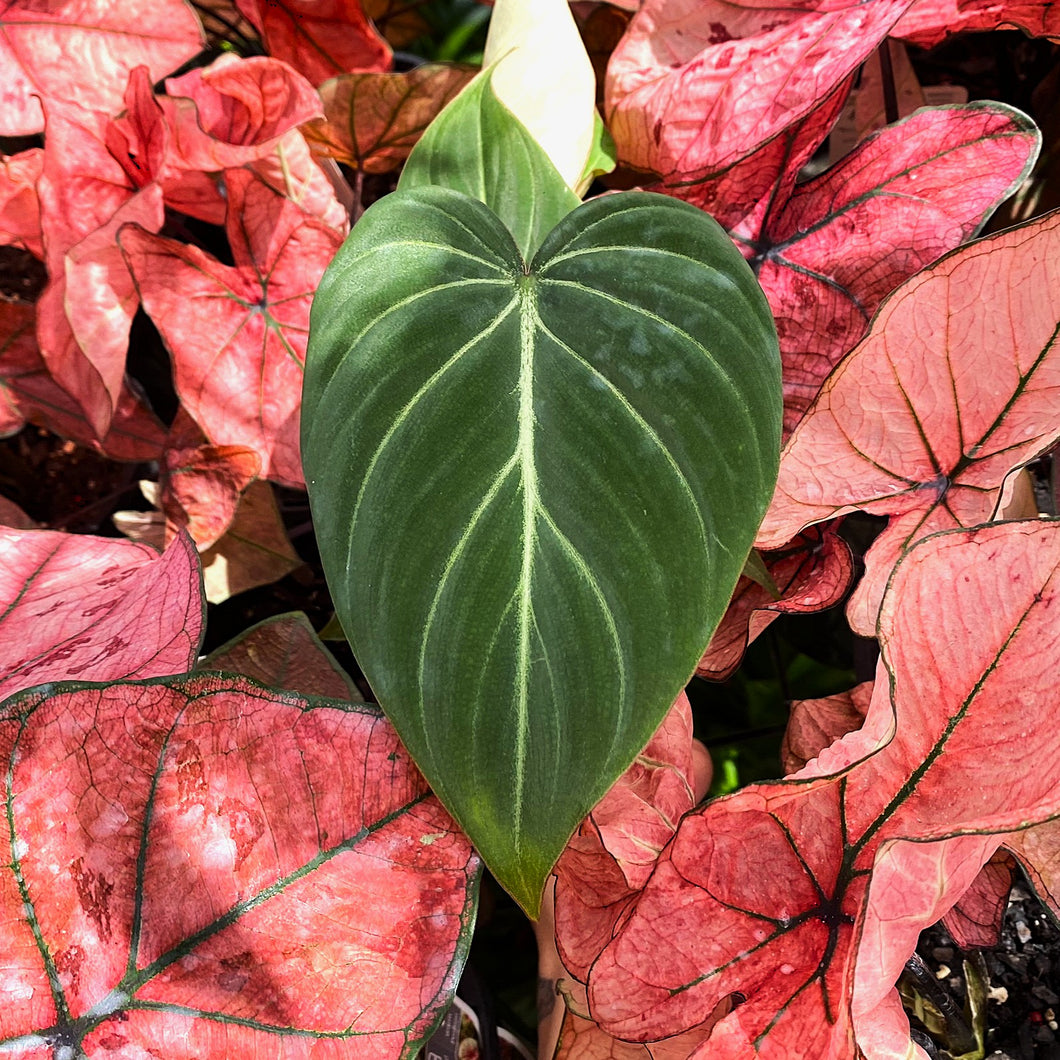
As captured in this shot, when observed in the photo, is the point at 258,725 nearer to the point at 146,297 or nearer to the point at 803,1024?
the point at 803,1024

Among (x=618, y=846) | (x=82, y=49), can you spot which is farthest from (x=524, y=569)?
(x=82, y=49)

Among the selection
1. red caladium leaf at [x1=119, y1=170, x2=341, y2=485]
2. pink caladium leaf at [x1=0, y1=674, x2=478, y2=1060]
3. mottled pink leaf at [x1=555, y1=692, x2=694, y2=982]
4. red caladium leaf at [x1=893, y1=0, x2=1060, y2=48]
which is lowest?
mottled pink leaf at [x1=555, y1=692, x2=694, y2=982]

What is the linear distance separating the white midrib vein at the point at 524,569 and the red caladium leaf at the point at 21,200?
66cm

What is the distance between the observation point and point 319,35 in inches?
41.1

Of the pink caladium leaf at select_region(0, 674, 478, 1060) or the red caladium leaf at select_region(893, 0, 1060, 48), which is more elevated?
the red caladium leaf at select_region(893, 0, 1060, 48)

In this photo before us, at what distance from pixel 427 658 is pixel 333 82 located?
0.70 meters

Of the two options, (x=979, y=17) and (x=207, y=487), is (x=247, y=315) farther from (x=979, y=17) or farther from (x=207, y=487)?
(x=979, y=17)

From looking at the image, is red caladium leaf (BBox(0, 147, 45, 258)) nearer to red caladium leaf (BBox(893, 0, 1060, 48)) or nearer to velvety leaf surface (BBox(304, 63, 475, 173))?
velvety leaf surface (BBox(304, 63, 475, 173))

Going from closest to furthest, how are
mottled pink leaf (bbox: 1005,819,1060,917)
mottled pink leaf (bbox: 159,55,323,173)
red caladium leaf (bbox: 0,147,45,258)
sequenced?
1. mottled pink leaf (bbox: 1005,819,1060,917)
2. mottled pink leaf (bbox: 159,55,323,173)
3. red caladium leaf (bbox: 0,147,45,258)

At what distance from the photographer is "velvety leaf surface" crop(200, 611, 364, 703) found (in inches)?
28.1

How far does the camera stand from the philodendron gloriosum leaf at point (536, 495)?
47 centimetres

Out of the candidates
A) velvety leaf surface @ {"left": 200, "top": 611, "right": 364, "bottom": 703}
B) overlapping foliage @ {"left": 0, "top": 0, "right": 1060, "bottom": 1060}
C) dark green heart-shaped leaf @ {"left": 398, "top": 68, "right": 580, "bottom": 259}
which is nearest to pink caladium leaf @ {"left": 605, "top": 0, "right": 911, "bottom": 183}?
overlapping foliage @ {"left": 0, "top": 0, "right": 1060, "bottom": 1060}

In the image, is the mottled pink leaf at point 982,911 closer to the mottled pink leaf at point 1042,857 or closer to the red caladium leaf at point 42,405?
the mottled pink leaf at point 1042,857

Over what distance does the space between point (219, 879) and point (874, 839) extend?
0.39 meters
